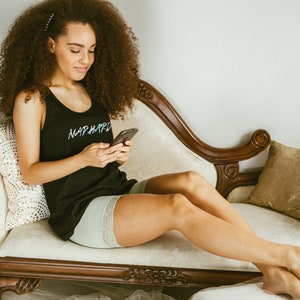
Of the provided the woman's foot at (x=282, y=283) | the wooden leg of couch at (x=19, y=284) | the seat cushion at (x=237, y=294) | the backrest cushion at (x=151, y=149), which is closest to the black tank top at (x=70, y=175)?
the wooden leg of couch at (x=19, y=284)

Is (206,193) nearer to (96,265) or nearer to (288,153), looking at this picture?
(96,265)

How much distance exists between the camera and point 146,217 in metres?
1.81

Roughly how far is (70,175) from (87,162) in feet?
0.49

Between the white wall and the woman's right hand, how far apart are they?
775mm

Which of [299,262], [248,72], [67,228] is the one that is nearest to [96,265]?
[67,228]

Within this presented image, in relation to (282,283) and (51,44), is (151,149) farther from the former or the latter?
(282,283)

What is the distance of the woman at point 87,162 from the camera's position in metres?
1.75

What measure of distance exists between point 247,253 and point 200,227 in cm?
18

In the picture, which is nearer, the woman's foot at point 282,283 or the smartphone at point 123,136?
the woman's foot at point 282,283

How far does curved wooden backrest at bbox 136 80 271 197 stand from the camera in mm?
2445

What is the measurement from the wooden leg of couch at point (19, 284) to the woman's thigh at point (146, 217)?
0.40 metres

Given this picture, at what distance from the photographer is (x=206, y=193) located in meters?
1.91

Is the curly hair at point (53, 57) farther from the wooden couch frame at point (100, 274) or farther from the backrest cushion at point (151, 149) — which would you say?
the wooden couch frame at point (100, 274)

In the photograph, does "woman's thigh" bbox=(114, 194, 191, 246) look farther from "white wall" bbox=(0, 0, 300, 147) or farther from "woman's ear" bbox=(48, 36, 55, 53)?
"white wall" bbox=(0, 0, 300, 147)
